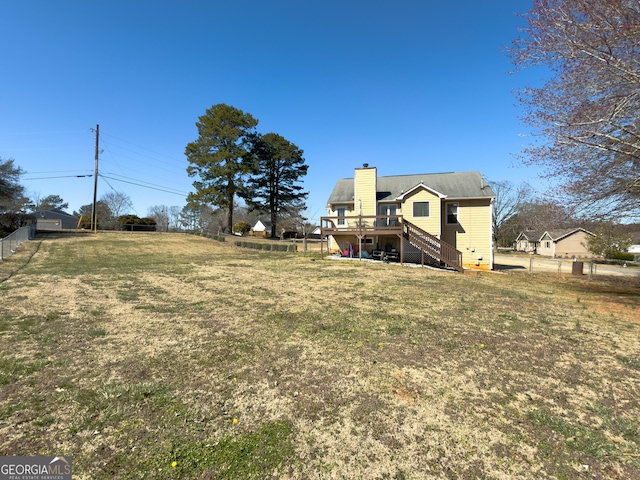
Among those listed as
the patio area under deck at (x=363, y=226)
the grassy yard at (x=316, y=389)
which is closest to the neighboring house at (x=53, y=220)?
the patio area under deck at (x=363, y=226)

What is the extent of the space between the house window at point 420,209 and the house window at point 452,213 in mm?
1880

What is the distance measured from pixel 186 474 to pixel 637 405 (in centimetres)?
475

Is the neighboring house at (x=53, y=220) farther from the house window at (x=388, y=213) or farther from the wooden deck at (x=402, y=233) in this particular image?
the house window at (x=388, y=213)

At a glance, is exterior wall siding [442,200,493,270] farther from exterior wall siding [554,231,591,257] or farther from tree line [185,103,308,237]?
exterior wall siding [554,231,591,257]

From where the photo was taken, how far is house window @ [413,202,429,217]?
18.9 meters

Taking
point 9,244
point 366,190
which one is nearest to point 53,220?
point 9,244

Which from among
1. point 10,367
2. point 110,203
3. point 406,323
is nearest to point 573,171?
point 406,323

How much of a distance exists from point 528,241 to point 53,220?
8465cm

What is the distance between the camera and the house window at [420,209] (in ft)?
62.1

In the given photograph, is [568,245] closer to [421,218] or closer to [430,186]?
[430,186]

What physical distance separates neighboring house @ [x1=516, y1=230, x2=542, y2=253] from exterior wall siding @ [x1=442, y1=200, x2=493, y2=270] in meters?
38.6

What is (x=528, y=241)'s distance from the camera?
56.5 metres

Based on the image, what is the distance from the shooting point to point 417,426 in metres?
2.83

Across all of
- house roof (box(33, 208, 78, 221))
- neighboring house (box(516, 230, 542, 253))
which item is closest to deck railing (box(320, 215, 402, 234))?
neighboring house (box(516, 230, 542, 253))
